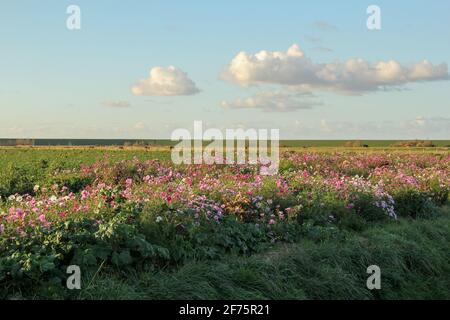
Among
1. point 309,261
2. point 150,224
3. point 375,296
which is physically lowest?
point 375,296

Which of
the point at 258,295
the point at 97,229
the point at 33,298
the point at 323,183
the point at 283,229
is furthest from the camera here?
the point at 323,183

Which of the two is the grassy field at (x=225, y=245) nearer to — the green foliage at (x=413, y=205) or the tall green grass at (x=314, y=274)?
the tall green grass at (x=314, y=274)

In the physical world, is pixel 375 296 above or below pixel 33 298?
below

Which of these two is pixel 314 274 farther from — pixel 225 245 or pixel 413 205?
pixel 413 205

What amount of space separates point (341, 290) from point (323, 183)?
16.6ft

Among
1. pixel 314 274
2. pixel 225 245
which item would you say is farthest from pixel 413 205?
pixel 225 245

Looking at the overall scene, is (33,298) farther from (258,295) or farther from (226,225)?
(226,225)

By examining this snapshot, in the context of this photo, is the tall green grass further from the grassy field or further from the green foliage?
the green foliage

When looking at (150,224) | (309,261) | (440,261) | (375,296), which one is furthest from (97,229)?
(440,261)

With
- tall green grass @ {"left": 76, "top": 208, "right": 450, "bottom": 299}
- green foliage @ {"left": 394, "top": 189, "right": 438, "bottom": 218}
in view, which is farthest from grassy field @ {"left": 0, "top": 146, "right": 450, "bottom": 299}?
green foliage @ {"left": 394, "top": 189, "right": 438, "bottom": 218}

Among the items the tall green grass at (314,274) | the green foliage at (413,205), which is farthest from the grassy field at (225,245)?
the green foliage at (413,205)

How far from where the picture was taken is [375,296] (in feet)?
24.2

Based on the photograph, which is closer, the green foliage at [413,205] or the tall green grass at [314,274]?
the tall green grass at [314,274]

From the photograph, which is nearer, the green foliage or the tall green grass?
the tall green grass
